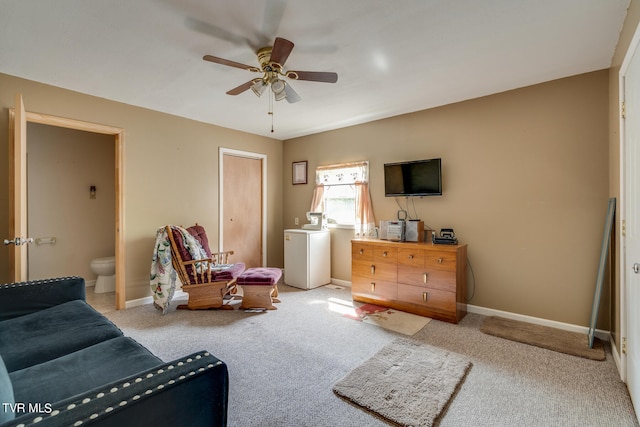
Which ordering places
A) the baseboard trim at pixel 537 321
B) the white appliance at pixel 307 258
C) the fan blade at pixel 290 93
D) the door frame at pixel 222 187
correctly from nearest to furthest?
the fan blade at pixel 290 93 < the baseboard trim at pixel 537 321 < the white appliance at pixel 307 258 < the door frame at pixel 222 187

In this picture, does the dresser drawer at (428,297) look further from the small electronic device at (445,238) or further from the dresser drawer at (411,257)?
the small electronic device at (445,238)

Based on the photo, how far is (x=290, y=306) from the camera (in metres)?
3.72

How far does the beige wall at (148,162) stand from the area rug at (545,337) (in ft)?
12.5

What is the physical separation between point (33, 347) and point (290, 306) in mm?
2463

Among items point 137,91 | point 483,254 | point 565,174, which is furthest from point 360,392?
point 137,91

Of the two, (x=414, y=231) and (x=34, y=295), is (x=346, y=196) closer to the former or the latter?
(x=414, y=231)

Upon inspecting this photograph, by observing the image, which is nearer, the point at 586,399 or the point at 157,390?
the point at 157,390

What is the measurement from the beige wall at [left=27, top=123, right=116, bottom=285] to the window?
343 centimetres

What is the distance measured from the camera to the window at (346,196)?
4395 mm

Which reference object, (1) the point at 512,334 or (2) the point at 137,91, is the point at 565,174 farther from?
(2) the point at 137,91

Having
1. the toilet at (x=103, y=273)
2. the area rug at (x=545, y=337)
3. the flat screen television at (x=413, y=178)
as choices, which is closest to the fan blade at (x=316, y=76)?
the flat screen television at (x=413, y=178)

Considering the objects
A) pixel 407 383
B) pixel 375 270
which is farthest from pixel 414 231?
pixel 407 383

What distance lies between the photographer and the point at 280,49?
2.04 metres

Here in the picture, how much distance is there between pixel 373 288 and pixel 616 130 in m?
2.71
